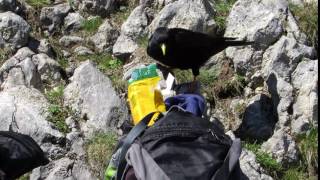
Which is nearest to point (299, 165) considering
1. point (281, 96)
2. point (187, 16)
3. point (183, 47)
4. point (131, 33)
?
point (281, 96)

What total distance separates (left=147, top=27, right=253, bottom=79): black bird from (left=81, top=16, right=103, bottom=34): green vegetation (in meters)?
1.16

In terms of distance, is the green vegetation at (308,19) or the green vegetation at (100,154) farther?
the green vegetation at (308,19)

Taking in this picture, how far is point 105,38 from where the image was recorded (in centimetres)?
554

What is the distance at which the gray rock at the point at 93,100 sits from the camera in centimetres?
467

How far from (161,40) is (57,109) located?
37.5 inches

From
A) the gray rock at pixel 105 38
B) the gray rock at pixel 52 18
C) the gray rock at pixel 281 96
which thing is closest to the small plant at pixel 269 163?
the gray rock at pixel 281 96

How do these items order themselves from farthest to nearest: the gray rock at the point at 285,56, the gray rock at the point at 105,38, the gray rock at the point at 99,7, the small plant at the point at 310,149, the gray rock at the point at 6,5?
the gray rock at the point at 99,7 < the gray rock at the point at 6,5 < the gray rock at the point at 105,38 < the gray rock at the point at 285,56 < the small plant at the point at 310,149

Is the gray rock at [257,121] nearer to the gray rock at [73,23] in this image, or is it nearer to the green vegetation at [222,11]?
the green vegetation at [222,11]

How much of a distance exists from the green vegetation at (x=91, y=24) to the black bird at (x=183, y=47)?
1.16m

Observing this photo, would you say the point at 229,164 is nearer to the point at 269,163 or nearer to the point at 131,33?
the point at 269,163

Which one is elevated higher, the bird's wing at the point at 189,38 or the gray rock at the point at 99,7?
the bird's wing at the point at 189,38

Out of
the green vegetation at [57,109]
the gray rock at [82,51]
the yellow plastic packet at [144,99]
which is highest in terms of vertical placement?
the yellow plastic packet at [144,99]

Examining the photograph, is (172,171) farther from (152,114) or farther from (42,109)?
(42,109)

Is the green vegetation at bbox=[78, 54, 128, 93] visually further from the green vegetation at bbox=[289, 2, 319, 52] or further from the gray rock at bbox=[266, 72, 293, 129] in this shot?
the green vegetation at bbox=[289, 2, 319, 52]
